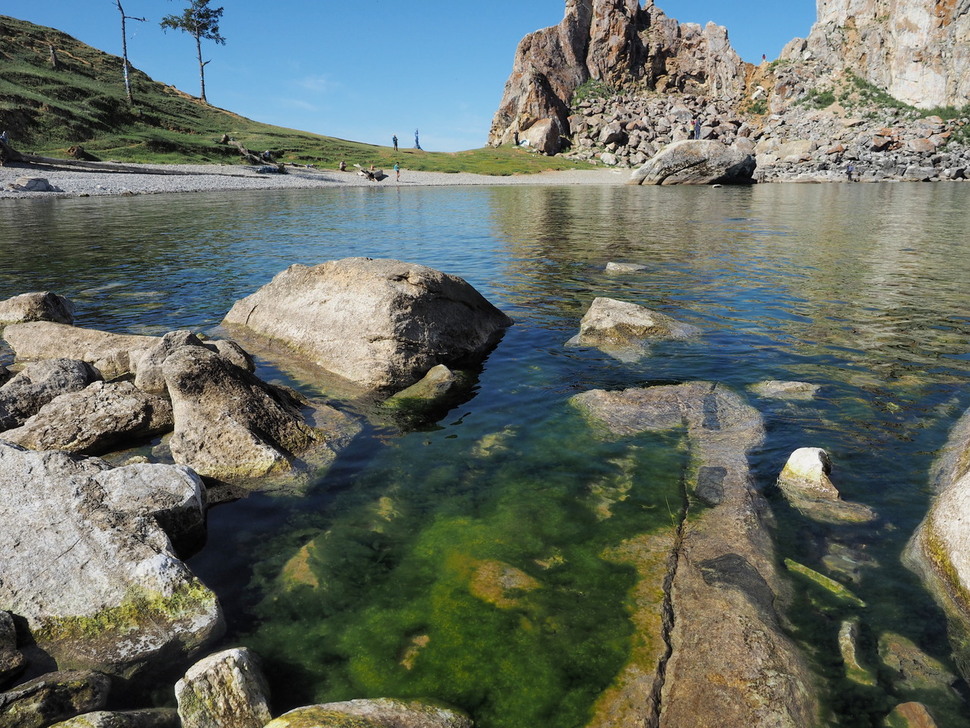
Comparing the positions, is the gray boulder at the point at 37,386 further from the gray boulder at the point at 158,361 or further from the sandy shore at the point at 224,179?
the sandy shore at the point at 224,179

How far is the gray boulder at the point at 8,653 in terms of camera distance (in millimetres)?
4371

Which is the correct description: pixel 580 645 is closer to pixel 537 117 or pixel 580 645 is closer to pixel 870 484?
pixel 870 484

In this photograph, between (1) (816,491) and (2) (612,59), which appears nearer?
(1) (816,491)

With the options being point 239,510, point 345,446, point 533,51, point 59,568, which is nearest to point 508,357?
point 345,446

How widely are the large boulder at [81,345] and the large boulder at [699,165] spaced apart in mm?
70136

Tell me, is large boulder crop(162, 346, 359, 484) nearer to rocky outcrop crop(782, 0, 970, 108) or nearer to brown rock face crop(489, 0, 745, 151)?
brown rock face crop(489, 0, 745, 151)

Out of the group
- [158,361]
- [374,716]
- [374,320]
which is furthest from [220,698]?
[374,320]

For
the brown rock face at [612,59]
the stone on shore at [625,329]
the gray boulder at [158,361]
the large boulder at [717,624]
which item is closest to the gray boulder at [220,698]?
the large boulder at [717,624]

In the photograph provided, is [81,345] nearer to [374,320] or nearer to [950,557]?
[374,320]

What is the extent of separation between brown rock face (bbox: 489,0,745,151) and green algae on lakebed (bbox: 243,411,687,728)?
5121 inches

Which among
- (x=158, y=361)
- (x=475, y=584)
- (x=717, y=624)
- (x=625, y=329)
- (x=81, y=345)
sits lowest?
(x=475, y=584)

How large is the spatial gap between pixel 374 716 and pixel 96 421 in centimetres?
654

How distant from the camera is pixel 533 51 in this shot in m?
134

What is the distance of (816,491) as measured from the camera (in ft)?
22.9
